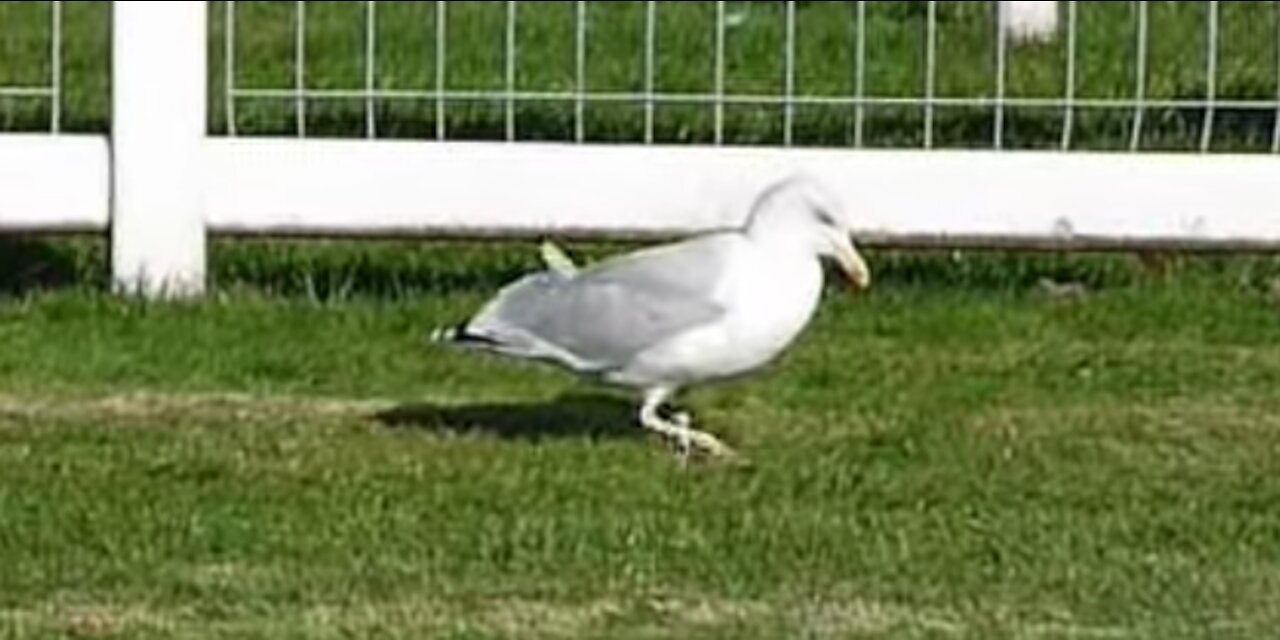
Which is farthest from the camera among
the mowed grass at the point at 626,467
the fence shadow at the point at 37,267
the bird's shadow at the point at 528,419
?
the fence shadow at the point at 37,267

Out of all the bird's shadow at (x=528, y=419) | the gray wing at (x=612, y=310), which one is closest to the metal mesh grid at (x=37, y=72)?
the bird's shadow at (x=528, y=419)

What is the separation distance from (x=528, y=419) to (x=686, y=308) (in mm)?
791

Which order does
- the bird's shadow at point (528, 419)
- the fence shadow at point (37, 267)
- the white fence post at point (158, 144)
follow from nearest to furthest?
1. the bird's shadow at point (528, 419)
2. the white fence post at point (158, 144)
3. the fence shadow at point (37, 267)

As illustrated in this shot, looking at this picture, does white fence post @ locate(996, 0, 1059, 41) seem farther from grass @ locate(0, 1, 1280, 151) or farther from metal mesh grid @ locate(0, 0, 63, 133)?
metal mesh grid @ locate(0, 0, 63, 133)

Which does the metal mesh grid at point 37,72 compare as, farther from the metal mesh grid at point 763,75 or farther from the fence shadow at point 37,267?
the metal mesh grid at point 763,75

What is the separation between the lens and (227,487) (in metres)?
8.00

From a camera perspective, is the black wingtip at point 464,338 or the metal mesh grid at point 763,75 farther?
the metal mesh grid at point 763,75

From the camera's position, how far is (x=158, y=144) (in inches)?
395

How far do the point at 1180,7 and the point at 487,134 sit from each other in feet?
17.1

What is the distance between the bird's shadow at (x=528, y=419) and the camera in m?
8.57

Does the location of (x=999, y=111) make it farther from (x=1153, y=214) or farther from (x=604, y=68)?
(x=604, y=68)

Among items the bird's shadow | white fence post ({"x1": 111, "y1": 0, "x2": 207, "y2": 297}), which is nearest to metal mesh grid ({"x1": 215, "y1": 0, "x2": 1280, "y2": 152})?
white fence post ({"x1": 111, "y1": 0, "x2": 207, "y2": 297})

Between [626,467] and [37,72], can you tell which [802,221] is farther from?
[37,72]

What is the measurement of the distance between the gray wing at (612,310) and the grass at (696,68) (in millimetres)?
2851
